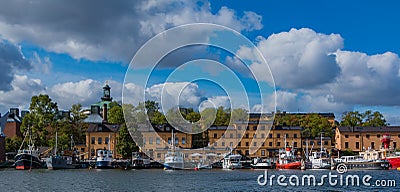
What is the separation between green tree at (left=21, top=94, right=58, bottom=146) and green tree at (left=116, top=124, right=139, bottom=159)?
67.6ft

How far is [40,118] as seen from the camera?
129 meters

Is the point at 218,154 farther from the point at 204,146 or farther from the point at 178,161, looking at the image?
the point at 178,161

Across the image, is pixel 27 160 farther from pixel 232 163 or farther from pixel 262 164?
pixel 262 164

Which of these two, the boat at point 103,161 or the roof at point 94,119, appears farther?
the roof at point 94,119

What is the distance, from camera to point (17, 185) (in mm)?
64625

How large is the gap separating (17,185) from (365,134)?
103 m

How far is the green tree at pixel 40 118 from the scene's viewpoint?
420 ft

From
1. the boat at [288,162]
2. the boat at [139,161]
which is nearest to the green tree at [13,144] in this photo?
the boat at [139,161]

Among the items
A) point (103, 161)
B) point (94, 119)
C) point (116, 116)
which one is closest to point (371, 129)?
point (116, 116)

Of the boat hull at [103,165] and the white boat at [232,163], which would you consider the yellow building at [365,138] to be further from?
the boat hull at [103,165]

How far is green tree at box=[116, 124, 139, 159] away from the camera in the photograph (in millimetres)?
118438

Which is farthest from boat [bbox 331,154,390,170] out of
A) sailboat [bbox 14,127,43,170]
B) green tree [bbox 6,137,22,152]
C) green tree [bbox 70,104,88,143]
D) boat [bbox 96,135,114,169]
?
green tree [bbox 6,137,22,152]

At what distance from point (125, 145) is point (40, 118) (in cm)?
2406

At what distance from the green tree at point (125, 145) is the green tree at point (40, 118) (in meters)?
20.6
